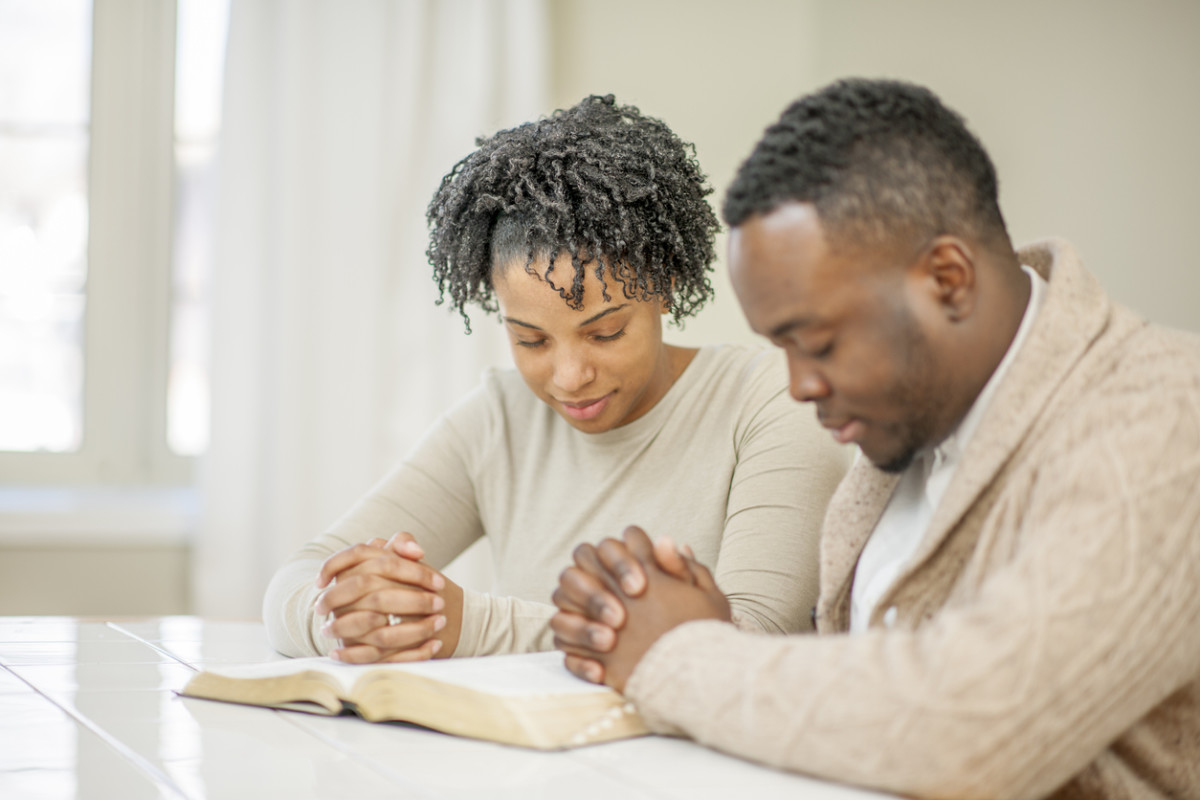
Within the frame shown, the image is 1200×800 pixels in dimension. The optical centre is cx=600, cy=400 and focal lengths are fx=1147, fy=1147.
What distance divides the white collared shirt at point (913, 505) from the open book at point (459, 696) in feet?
0.85

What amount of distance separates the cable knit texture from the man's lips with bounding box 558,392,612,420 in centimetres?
65

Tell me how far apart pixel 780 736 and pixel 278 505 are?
7.23ft

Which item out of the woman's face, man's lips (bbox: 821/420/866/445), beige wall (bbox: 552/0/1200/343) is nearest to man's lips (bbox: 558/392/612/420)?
the woman's face

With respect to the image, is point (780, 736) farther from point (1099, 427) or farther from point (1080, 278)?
point (1080, 278)

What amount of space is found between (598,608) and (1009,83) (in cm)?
249

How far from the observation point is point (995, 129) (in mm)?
2971

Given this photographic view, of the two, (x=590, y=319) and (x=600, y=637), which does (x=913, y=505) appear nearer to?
(x=600, y=637)

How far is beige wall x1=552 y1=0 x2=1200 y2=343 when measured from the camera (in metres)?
2.75

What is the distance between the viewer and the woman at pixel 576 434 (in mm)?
1255

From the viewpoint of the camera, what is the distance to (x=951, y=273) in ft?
2.79

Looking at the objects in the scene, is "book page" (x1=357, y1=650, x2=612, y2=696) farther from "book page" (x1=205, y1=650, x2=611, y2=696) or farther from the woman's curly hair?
the woman's curly hair

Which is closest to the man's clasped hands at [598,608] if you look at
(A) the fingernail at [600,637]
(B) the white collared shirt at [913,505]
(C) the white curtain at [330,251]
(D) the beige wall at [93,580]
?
(A) the fingernail at [600,637]

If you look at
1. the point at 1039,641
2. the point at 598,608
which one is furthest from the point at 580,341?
the point at 1039,641

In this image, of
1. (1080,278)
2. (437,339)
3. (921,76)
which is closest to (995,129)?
(921,76)
